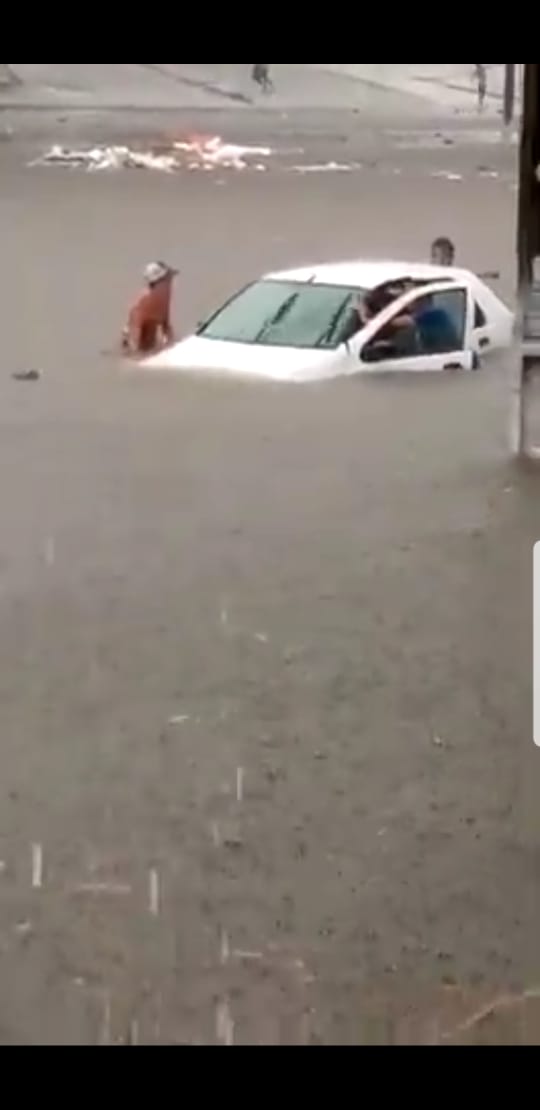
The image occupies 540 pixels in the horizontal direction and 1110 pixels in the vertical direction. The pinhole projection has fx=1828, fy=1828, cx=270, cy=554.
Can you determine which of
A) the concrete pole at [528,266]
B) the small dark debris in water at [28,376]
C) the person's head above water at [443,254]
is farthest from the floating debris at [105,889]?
the person's head above water at [443,254]

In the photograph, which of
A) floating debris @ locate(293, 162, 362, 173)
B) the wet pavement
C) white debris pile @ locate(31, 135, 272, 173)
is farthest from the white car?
floating debris @ locate(293, 162, 362, 173)

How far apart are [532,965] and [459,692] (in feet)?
3.43

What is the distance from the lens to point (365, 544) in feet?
13.3

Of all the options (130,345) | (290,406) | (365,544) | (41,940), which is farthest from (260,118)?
(41,940)

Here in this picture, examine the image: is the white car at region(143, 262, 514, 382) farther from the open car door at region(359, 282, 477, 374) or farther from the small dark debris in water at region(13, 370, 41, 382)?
the small dark debris in water at region(13, 370, 41, 382)

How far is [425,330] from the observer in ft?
22.3

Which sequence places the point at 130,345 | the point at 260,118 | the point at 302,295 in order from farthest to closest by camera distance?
the point at 260,118
the point at 130,345
the point at 302,295

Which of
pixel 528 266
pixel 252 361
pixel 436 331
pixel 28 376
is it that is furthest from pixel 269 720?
pixel 28 376

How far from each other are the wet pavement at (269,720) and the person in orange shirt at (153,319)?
1.14 meters

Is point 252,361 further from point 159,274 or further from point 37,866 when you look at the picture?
point 37,866

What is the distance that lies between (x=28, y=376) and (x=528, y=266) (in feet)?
9.50

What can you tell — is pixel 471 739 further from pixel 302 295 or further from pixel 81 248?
pixel 81 248

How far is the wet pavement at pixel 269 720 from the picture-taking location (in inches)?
76.0

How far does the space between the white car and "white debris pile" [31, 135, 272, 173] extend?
553cm
